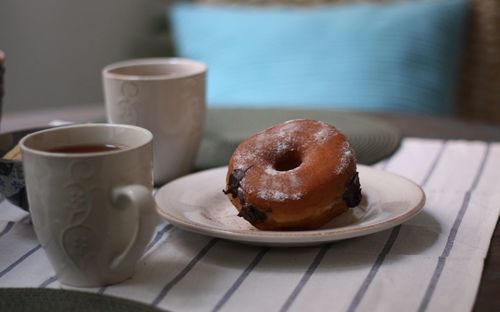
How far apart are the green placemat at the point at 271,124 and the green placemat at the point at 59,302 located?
0.41 metres

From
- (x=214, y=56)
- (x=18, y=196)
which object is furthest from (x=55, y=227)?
(x=214, y=56)

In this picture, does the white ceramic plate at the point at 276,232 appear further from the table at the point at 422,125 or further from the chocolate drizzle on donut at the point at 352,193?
the table at the point at 422,125

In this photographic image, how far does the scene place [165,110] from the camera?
940 mm

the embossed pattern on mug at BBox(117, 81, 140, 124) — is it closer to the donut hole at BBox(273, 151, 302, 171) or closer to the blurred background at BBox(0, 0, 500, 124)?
the donut hole at BBox(273, 151, 302, 171)

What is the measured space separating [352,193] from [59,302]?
0.99 feet

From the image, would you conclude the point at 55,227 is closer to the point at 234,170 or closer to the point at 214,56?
the point at 234,170

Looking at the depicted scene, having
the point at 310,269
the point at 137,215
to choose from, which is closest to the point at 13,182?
the point at 137,215

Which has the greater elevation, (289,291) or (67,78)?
(289,291)

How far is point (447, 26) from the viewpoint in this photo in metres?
2.06

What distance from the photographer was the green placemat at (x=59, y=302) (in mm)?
608

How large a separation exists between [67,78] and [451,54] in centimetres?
119

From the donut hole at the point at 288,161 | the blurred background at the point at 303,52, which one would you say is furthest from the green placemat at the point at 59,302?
the blurred background at the point at 303,52

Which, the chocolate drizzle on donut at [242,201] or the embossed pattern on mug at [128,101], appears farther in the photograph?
the embossed pattern on mug at [128,101]

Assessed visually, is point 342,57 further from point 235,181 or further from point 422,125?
point 235,181
